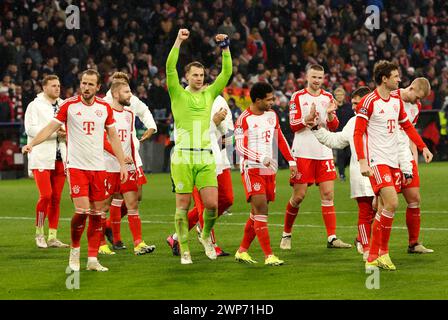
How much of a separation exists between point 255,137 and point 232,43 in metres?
22.8

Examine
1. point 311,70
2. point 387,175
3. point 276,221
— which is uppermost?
point 311,70

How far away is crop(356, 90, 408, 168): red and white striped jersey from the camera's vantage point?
42.3 ft

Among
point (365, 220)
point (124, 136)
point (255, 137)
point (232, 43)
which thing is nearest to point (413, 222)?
point (365, 220)

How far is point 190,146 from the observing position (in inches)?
539

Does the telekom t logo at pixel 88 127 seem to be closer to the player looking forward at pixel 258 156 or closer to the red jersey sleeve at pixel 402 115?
the player looking forward at pixel 258 156

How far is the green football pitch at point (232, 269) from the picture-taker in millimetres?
11344

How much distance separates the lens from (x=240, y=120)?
14.2 meters

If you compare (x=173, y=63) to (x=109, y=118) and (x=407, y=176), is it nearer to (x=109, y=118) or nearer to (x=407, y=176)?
(x=109, y=118)

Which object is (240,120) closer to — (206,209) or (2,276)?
(206,209)

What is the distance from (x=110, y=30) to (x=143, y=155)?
5945 millimetres

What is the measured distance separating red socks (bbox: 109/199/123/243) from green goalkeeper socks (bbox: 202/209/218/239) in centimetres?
170

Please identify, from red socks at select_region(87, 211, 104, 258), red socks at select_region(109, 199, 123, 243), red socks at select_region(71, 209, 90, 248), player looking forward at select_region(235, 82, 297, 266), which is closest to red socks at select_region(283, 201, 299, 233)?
player looking forward at select_region(235, 82, 297, 266)

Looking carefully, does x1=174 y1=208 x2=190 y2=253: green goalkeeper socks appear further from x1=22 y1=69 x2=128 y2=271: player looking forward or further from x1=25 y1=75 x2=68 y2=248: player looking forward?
x1=25 y1=75 x2=68 y2=248: player looking forward

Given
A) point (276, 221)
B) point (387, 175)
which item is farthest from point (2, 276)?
point (276, 221)
